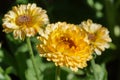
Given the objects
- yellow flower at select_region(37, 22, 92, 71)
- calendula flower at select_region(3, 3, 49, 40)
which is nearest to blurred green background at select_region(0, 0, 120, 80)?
calendula flower at select_region(3, 3, 49, 40)

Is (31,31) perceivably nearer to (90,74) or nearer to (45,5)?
(90,74)

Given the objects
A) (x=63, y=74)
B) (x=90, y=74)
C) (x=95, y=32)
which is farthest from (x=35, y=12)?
(x=63, y=74)

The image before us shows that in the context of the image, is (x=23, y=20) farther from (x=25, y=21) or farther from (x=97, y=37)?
(x=97, y=37)

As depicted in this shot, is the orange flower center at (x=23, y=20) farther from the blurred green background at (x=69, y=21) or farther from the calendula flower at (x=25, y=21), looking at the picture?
the blurred green background at (x=69, y=21)

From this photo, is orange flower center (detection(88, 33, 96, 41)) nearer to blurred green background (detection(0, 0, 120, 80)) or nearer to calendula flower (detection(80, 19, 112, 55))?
calendula flower (detection(80, 19, 112, 55))

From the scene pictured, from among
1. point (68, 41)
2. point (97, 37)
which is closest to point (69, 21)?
point (97, 37)
